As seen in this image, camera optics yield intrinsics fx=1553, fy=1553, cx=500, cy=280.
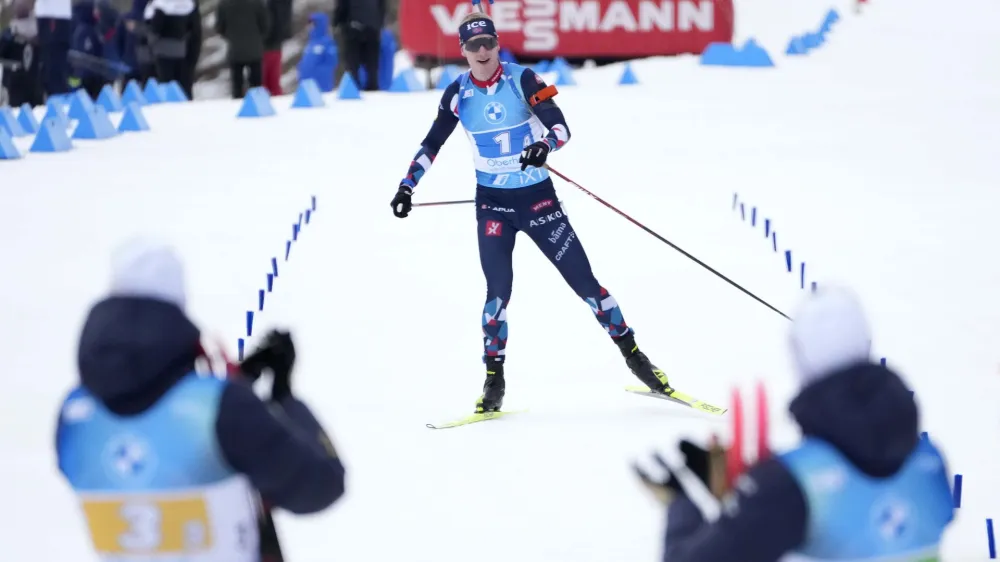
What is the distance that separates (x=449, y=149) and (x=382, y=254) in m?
5.70

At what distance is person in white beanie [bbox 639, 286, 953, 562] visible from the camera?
3.06 meters

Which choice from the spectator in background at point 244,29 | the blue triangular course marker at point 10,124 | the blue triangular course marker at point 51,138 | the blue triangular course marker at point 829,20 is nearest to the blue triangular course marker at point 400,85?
the spectator in background at point 244,29

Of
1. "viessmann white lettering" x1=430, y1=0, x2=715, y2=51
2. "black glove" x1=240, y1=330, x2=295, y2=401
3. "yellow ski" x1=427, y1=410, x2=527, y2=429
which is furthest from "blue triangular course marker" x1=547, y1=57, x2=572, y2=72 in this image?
"black glove" x1=240, y1=330, x2=295, y2=401

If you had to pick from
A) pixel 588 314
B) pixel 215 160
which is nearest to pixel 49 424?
pixel 588 314

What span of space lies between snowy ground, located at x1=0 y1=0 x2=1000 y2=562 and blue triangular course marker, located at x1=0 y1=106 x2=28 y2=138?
1.05 metres

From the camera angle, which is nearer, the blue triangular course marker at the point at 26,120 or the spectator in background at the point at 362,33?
the blue triangular course marker at the point at 26,120

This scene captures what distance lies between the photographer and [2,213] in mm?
13727

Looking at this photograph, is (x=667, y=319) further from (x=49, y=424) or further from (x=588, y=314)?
(x=49, y=424)

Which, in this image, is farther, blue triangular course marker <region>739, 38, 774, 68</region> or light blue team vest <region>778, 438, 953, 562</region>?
blue triangular course marker <region>739, 38, 774, 68</region>

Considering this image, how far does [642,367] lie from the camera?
27.1ft

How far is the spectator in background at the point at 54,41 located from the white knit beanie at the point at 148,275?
1688 cm

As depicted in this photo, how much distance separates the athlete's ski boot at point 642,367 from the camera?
27.0 ft

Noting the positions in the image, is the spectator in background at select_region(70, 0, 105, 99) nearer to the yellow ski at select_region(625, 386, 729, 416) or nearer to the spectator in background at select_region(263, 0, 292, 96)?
the spectator in background at select_region(263, 0, 292, 96)

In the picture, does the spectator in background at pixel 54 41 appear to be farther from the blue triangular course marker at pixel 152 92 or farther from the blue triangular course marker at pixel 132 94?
the blue triangular course marker at pixel 152 92
